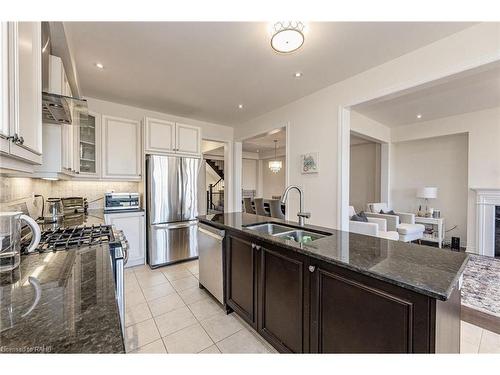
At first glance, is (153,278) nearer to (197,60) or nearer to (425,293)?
(197,60)

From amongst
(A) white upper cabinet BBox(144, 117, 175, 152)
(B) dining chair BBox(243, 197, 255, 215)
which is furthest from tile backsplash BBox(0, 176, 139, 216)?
(B) dining chair BBox(243, 197, 255, 215)

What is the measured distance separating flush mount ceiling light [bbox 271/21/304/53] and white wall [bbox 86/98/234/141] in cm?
289

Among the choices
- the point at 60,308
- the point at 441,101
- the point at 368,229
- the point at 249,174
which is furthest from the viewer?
the point at 249,174

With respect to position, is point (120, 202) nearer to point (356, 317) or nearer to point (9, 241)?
point (9, 241)

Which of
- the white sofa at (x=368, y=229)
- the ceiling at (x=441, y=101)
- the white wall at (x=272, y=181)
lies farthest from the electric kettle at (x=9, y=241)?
the white wall at (x=272, y=181)

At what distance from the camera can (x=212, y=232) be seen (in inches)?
89.0

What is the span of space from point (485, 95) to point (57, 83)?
5.41m

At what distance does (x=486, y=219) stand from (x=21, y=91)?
6020mm

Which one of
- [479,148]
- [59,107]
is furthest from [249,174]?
[59,107]

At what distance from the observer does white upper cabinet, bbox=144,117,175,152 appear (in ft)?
11.2

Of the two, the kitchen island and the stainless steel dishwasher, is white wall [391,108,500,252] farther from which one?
the stainless steel dishwasher

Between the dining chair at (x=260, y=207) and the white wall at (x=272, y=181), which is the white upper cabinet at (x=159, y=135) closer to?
the dining chair at (x=260, y=207)

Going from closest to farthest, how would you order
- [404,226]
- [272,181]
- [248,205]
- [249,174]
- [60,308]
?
[60,308], [404,226], [248,205], [272,181], [249,174]
